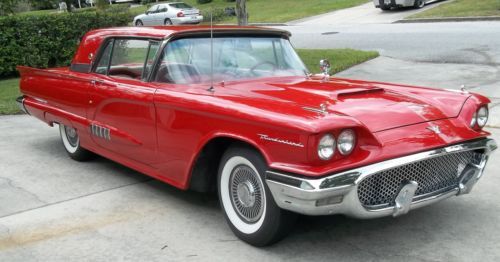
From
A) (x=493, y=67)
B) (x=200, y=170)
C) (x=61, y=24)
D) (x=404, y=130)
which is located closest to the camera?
(x=404, y=130)

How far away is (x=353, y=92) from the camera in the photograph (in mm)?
4020

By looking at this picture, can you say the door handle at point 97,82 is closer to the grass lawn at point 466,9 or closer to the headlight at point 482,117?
the headlight at point 482,117

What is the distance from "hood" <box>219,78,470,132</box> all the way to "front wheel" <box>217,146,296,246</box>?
0.42 meters

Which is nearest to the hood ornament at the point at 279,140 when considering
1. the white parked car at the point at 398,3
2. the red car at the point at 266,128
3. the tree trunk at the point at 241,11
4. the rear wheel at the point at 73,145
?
the red car at the point at 266,128

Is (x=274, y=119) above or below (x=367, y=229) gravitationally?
above

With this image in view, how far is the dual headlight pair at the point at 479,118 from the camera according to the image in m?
4.01

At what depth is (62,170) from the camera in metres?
5.80

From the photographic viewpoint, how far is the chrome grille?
3395 mm

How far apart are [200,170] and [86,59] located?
2.32m

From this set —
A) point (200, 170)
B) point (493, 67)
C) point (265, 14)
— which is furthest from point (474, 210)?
point (265, 14)

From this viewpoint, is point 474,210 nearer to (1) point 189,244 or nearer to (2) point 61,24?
(1) point 189,244

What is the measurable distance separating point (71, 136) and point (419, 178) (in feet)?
13.2

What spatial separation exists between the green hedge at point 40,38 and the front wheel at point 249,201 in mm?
10733

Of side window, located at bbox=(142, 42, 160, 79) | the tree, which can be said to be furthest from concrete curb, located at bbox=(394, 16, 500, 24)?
side window, located at bbox=(142, 42, 160, 79)
